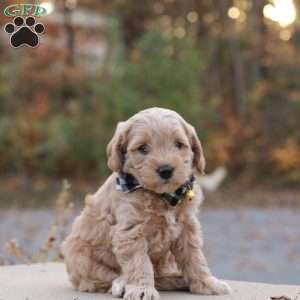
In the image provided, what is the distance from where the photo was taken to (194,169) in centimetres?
480

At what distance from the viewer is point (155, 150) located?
4426 mm

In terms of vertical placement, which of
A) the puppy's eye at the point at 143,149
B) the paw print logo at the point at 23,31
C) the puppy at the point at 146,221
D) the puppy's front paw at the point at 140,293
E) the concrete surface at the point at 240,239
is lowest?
the concrete surface at the point at 240,239

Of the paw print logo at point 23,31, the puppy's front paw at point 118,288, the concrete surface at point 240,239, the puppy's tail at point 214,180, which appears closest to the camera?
the puppy's front paw at point 118,288

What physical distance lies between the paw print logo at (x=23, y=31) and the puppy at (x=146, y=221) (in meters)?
0.88

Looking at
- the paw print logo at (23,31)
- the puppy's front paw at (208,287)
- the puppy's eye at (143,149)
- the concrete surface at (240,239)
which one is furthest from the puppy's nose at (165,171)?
the concrete surface at (240,239)

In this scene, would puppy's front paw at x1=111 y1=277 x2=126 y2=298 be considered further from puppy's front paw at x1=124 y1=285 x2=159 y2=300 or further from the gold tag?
the gold tag

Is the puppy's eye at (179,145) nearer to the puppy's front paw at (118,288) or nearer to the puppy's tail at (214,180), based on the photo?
the puppy's front paw at (118,288)

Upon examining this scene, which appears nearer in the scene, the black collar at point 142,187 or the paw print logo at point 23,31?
the black collar at point 142,187

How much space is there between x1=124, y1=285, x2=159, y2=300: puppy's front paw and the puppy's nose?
0.66 m

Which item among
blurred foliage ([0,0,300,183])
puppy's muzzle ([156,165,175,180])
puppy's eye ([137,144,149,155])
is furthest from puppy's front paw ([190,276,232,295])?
blurred foliage ([0,0,300,183])

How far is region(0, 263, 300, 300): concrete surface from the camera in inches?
185

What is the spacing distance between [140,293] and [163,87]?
14.8 meters

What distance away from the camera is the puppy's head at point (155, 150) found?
4.37 meters

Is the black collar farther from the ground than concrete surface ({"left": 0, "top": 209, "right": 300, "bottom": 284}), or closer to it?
farther from the ground
